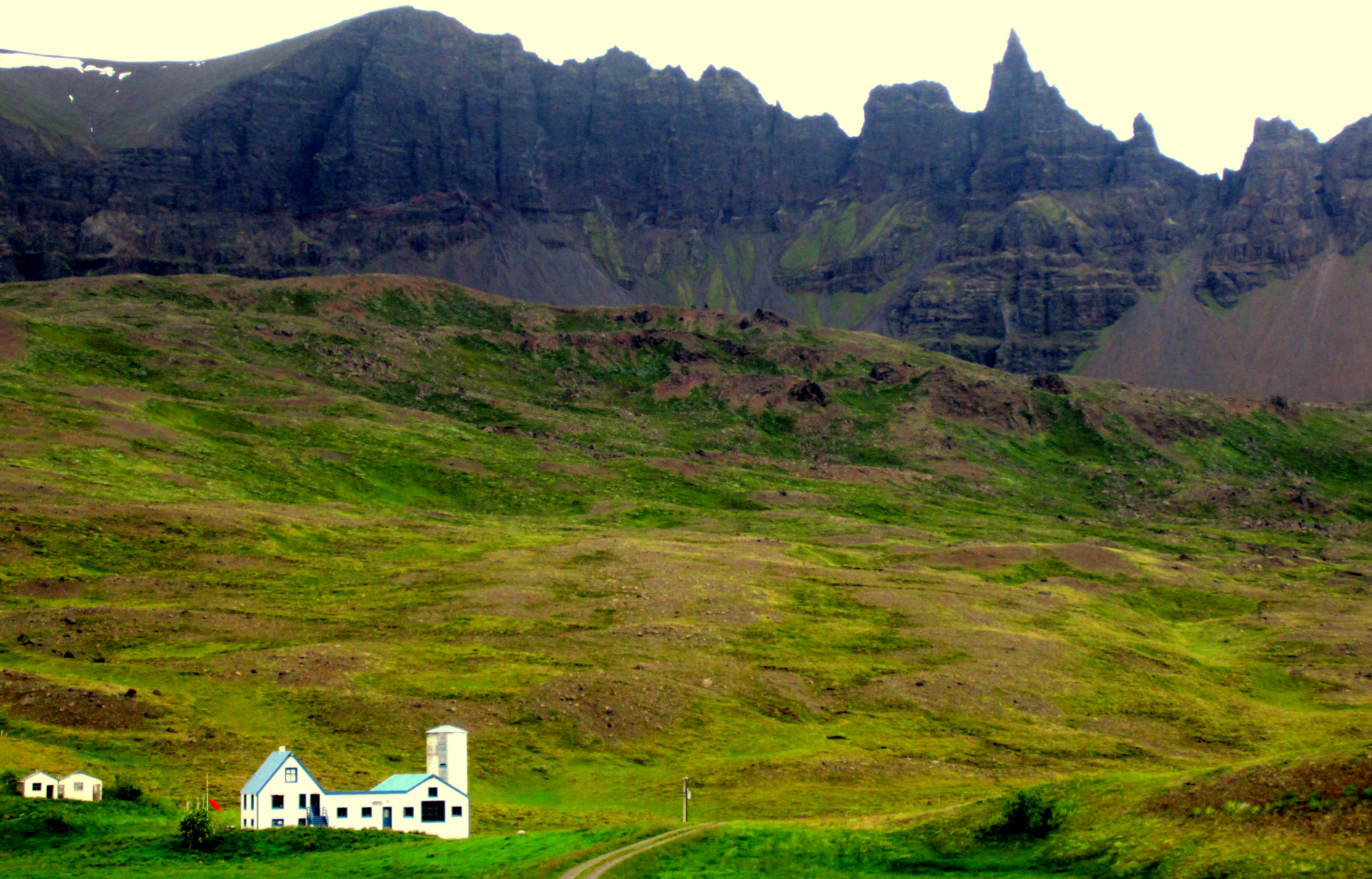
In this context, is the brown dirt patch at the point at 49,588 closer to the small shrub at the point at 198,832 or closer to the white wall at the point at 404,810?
the white wall at the point at 404,810

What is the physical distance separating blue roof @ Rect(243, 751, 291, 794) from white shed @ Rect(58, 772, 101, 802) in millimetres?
9006

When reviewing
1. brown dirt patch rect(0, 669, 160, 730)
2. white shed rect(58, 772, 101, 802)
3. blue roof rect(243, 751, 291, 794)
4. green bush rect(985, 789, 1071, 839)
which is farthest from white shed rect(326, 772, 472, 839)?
green bush rect(985, 789, 1071, 839)

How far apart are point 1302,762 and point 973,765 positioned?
40.9 metres

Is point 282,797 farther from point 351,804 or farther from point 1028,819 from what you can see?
point 1028,819

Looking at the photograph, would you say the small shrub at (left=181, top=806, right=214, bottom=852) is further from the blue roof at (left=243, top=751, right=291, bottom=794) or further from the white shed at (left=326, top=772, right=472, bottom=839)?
the white shed at (left=326, top=772, right=472, bottom=839)

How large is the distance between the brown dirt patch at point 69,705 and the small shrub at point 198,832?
28.5m

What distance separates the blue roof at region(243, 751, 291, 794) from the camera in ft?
215

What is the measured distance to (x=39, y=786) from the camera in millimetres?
68250

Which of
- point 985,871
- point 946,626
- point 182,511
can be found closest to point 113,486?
point 182,511

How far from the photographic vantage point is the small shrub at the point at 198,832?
60.6 meters

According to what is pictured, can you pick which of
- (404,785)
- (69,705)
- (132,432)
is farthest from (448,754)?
(132,432)

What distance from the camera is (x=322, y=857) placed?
60.6 m

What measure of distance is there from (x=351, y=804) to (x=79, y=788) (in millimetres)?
15855

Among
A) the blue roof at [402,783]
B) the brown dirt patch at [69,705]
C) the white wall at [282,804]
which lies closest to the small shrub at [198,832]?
the white wall at [282,804]
